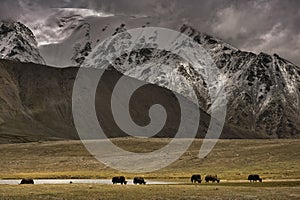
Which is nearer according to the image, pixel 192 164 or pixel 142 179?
pixel 142 179

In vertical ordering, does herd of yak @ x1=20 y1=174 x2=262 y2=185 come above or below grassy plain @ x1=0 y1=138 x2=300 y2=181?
below

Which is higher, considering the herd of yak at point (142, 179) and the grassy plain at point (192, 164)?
the grassy plain at point (192, 164)

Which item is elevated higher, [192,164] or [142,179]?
[192,164]

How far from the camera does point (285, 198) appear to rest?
4138 cm

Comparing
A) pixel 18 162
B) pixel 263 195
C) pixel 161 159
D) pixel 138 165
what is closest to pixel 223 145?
pixel 161 159

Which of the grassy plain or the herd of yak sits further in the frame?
the grassy plain

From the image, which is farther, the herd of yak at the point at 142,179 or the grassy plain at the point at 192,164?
the grassy plain at the point at 192,164

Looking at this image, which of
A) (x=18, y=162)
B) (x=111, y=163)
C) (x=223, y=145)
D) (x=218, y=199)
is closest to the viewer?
(x=218, y=199)

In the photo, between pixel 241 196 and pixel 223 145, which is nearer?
pixel 241 196

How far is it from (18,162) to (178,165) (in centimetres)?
→ 5506

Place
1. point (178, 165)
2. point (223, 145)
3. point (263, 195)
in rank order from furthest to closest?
point (223, 145) < point (178, 165) < point (263, 195)

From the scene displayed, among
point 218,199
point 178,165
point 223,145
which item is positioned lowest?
point 218,199

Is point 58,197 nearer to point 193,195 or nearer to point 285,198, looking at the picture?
point 193,195

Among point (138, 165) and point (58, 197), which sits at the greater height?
point (138, 165)
